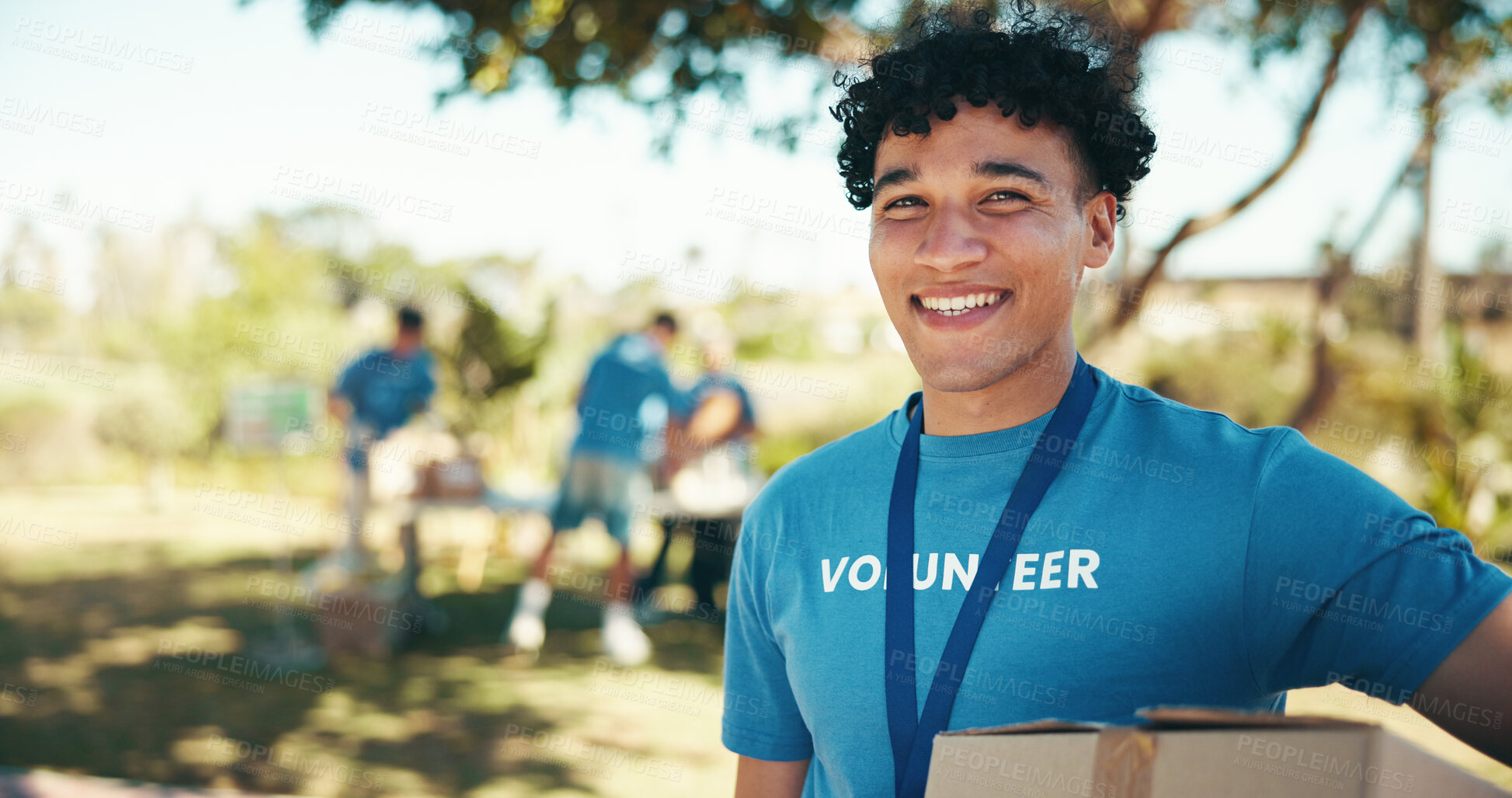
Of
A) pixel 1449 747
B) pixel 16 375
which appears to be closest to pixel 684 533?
pixel 1449 747

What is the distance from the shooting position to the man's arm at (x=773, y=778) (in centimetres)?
167

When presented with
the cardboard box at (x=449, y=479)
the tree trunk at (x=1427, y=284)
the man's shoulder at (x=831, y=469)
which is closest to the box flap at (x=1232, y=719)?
the man's shoulder at (x=831, y=469)

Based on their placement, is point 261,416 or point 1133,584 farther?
point 261,416

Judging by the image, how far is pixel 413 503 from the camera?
7.02 m

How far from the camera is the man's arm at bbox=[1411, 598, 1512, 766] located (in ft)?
3.52

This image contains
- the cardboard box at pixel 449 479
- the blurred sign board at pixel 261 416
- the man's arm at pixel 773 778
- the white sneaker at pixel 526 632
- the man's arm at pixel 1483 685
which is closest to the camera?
the man's arm at pixel 1483 685

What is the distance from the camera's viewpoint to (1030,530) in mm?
1364

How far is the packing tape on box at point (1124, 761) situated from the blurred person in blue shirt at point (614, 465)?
596cm

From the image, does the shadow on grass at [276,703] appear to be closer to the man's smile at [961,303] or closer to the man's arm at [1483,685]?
the man's smile at [961,303]

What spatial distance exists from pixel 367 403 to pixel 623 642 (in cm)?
249

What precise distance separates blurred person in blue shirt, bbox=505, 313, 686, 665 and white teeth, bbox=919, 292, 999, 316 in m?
5.33

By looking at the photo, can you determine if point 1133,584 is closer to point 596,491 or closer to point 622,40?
point 622,40

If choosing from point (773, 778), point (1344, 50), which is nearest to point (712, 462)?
point (1344, 50)

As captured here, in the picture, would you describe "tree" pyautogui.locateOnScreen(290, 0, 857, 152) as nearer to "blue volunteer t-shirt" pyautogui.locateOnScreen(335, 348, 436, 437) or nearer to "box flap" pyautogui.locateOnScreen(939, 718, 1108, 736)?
"blue volunteer t-shirt" pyautogui.locateOnScreen(335, 348, 436, 437)
